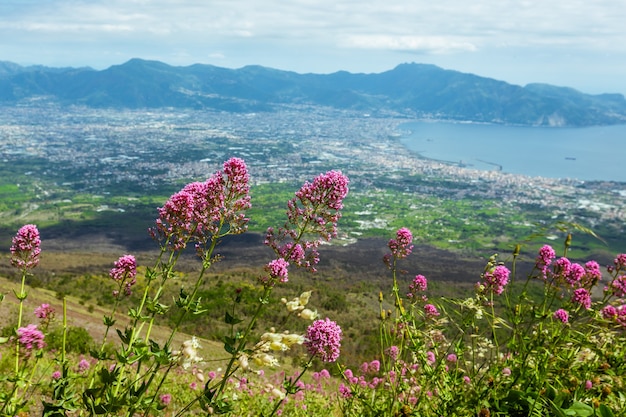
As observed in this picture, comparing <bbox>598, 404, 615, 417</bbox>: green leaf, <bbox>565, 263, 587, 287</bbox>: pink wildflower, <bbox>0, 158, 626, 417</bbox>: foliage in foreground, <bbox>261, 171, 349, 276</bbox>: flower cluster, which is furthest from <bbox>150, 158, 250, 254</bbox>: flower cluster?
<bbox>565, 263, 587, 287</bbox>: pink wildflower

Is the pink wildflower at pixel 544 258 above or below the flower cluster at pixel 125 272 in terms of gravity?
above

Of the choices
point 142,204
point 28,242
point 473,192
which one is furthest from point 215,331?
point 473,192

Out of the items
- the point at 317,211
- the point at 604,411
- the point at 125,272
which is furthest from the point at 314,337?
the point at 604,411

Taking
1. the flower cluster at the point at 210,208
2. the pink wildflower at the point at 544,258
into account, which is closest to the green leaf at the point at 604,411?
the pink wildflower at the point at 544,258

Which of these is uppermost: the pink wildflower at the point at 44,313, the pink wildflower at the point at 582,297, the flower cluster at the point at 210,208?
the flower cluster at the point at 210,208

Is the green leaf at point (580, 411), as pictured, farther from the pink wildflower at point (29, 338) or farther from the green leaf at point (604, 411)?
the pink wildflower at point (29, 338)
